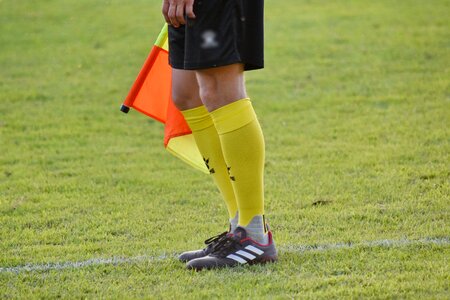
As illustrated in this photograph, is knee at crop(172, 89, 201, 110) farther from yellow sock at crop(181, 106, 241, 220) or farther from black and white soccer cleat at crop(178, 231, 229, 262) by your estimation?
black and white soccer cleat at crop(178, 231, 229, 262)

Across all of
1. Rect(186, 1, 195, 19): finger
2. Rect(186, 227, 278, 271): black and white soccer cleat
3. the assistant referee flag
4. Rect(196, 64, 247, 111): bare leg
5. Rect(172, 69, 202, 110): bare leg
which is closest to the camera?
Rect(186, 1, 195, 19): finger

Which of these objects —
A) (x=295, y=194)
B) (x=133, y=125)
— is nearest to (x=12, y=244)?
(x=295, y=194)

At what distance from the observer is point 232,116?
3650 mm

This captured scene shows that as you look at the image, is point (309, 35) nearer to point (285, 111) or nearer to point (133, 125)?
point (285, 111)

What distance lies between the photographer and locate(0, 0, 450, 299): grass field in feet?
11.9

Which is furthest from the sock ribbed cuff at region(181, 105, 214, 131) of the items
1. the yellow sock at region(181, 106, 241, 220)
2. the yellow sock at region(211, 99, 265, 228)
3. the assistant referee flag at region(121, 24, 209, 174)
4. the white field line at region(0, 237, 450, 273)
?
the white field line at region(0, 237, 450, 273)

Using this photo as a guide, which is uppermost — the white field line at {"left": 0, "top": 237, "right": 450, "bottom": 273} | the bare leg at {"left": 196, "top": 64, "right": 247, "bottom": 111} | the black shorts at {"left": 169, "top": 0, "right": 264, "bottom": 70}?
the black shorts at {"left": 169, "top": 0, "right": 264, "bottom": 70}

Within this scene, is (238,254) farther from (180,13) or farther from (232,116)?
(180,13)

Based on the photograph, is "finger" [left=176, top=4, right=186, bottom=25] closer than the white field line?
Yes

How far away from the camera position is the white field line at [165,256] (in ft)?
12.7

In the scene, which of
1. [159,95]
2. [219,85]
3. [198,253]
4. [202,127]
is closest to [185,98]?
[202,127]

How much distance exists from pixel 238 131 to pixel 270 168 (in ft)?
7.94

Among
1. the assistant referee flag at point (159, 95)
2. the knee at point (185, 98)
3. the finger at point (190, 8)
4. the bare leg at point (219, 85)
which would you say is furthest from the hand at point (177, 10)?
the assistant referee flag at point (159, 95)

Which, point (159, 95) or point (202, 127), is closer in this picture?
point (202, 127)
